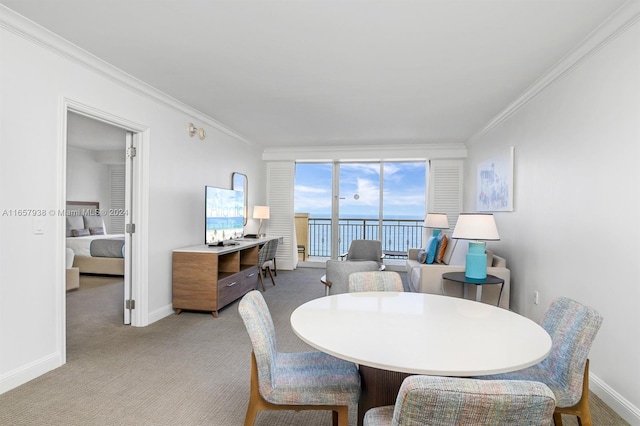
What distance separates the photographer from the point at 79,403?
215cm

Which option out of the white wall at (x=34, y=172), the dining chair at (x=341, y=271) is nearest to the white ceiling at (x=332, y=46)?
the white wall at (x=34, y=172)

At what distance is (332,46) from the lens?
2.62 meters

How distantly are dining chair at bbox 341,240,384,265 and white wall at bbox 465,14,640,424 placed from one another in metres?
2.33

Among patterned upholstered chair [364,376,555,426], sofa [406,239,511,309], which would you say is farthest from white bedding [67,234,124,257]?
patterned upholstered chair [364,376,555,426]

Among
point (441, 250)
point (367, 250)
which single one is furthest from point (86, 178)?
point (441, 250)

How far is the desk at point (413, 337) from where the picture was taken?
1.23 metres

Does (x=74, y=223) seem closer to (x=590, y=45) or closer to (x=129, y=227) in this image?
(x=129, y=227)

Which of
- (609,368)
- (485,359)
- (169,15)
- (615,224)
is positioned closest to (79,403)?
(485,359)

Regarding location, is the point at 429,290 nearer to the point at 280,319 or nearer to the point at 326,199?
the point at 280,319

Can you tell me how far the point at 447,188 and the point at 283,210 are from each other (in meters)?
3.17

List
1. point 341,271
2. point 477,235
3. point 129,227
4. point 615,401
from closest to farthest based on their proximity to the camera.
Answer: point 615,401 < point 477,235 < point 341,271 < point 129,227

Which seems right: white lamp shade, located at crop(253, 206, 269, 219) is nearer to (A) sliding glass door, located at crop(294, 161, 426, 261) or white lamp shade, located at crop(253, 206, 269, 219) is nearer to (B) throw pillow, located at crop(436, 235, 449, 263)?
(A) sliding glass door, located at crop(294, 161, 426, 261)

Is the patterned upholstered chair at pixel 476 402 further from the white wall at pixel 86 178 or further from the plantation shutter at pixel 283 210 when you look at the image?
the white wall at pixel 86 178

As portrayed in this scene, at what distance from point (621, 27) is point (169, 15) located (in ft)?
9.26
